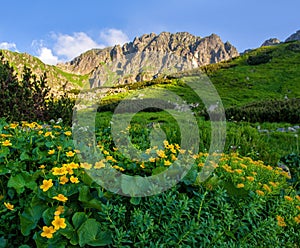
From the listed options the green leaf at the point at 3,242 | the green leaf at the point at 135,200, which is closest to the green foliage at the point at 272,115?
the green leaf at the point at 135,200

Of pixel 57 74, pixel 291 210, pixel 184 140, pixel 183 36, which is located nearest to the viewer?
pixel 291 210

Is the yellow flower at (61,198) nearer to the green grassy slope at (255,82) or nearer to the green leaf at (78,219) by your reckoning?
the green leaf at (78,219)

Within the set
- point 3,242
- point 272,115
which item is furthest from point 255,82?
point 3,242

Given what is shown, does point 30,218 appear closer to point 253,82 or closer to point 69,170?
point 69,170

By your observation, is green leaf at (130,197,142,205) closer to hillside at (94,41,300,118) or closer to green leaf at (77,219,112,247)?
green leaf at (77,219,112,247)

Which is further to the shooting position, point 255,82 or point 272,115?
point 255,82

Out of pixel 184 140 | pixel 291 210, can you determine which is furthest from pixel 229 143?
pixel 291 210

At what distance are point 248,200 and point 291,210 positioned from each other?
0.65 m

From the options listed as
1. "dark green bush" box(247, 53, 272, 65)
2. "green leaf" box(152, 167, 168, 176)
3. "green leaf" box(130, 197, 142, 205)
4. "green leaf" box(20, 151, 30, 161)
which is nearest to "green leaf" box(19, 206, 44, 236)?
"green leaf" box(130, 197, 142, 205)

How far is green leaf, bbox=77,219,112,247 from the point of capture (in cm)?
166

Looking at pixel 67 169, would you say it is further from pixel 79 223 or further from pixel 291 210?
pixel 291 210

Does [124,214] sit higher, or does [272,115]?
[124,214]

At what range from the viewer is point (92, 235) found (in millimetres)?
1696

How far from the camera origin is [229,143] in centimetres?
571
